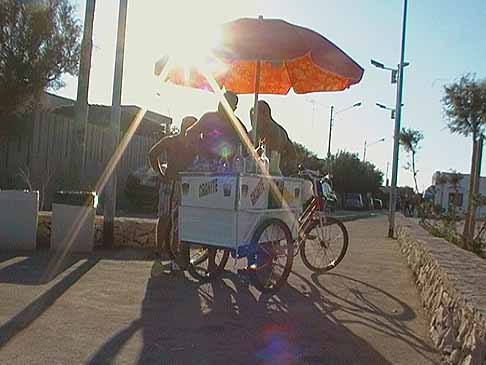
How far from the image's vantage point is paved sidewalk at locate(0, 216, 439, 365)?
13.2 feet

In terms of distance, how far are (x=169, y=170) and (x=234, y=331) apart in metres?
2.73

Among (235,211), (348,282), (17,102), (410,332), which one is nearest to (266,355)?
(410,332)

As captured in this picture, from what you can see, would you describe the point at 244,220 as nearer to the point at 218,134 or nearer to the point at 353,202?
the point at 218,134

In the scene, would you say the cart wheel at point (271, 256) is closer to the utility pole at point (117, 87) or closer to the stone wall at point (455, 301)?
the stone wall at point (455, 301)

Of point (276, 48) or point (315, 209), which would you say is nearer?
point (276, 48)

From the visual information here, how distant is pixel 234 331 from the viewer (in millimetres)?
4621

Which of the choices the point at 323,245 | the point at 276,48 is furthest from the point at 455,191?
the point at 276,48

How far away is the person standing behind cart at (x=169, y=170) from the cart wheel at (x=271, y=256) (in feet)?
4.15

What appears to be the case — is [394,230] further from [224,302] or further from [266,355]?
[266,355]

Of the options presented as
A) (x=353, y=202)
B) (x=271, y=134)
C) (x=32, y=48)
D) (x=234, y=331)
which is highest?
(x=32, y=48)

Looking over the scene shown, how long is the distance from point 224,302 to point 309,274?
2.02m

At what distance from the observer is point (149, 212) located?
1838 cm

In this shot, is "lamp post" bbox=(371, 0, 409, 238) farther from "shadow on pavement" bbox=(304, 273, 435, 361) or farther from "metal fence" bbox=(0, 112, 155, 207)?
"shadow on pavement" bbox=(304, 273, 435, 361)

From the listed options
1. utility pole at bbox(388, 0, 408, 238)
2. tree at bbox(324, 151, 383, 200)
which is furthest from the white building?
tree at bbox(324, 151, 383, 200)
